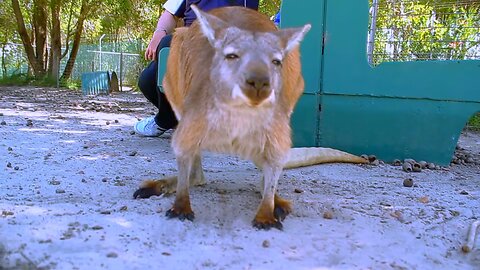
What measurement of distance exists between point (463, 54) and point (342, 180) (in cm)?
183

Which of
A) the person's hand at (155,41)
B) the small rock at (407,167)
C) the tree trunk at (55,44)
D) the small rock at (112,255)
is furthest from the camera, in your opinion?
the tree trunk at (55,44)

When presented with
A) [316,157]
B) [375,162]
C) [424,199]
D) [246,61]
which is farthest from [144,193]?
[375,162]

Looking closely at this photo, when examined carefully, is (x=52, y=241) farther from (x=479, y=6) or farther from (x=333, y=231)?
(x=479, y=6)

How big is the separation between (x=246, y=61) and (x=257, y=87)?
149mm

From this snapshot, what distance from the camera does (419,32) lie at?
442cm

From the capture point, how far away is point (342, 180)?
3391mm

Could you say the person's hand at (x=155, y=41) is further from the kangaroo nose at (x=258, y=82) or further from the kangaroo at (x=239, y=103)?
the kangaroo nose at (x=258, y=82)

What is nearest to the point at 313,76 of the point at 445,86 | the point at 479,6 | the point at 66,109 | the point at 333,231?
the point at 445,86

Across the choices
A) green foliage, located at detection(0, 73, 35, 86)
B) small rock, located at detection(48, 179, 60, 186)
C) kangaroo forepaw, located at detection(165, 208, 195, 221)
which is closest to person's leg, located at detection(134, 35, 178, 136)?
small rock, located at detection(48, 179, 60, 186)

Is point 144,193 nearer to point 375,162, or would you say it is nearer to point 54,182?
point 54,182

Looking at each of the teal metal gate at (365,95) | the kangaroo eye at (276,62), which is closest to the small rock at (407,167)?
the teal metal gate at (365,95)

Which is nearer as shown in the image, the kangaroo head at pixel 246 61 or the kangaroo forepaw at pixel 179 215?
the kangaroo head at pixel 246 61

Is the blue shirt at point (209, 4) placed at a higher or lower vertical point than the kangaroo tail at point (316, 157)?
higher

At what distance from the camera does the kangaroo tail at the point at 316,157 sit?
146 inches
